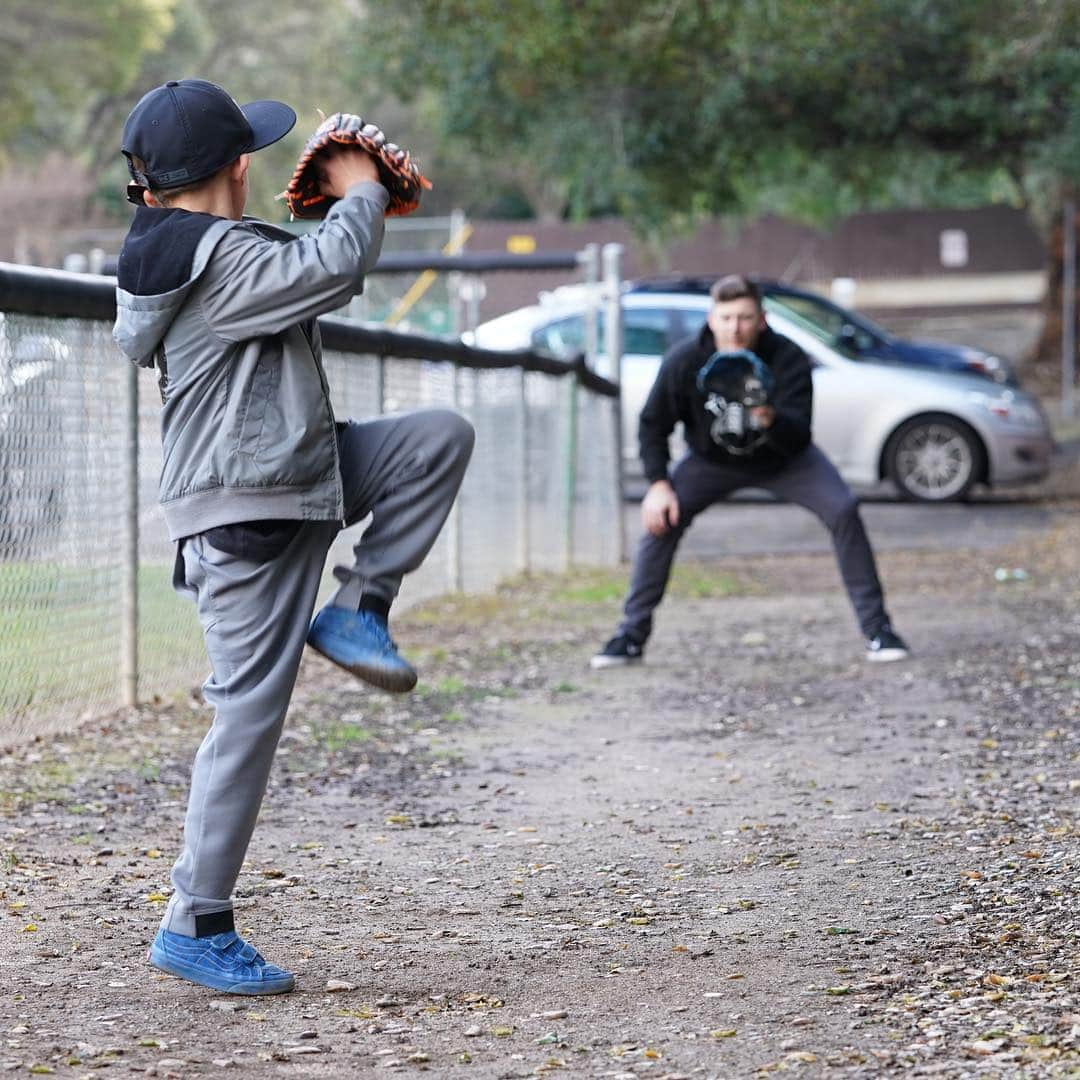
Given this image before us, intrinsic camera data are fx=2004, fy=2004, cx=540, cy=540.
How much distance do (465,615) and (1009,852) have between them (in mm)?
5654

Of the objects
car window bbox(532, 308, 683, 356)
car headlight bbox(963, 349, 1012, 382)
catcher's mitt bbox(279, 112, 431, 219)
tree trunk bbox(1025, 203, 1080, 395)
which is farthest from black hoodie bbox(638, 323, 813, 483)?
tree trunk bbox(1025, 203, 1080, 395)

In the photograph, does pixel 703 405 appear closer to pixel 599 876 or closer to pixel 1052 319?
pixel 599 876

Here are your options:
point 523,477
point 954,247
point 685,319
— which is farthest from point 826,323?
point 954,247

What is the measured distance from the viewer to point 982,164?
25.0 m

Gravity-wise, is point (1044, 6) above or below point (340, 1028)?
above

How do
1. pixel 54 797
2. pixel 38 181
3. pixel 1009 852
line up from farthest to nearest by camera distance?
pixel 38 181
pixel 54 797
pixel 1009 852

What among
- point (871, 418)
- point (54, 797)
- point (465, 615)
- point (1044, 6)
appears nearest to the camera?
point (54, 797)

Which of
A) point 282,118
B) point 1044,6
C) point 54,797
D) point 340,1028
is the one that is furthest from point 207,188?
point 1044,6

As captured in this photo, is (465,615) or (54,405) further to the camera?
(465,615)

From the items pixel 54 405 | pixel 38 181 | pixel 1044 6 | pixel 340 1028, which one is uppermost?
pixel 38 181

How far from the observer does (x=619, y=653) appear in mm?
8703

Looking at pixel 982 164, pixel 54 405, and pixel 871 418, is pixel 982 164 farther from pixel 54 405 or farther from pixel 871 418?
pixel 54 405

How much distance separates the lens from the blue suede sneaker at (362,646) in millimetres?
3930

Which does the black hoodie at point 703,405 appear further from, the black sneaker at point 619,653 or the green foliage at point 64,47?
the green foliage at point 64,47
